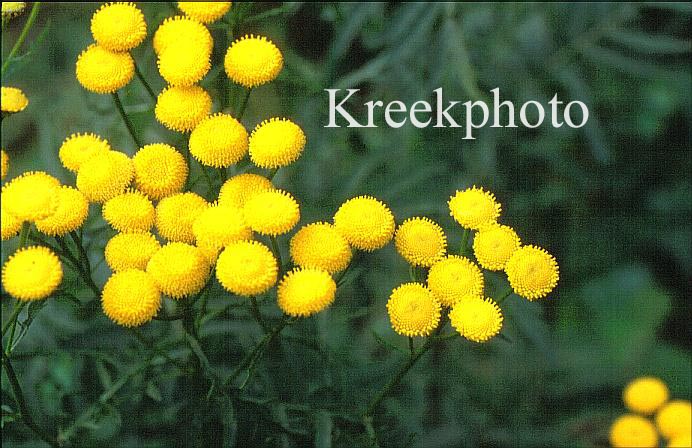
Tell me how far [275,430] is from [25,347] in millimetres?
587

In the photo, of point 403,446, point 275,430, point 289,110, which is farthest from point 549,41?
point 275,430

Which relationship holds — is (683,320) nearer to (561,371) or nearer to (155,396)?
(561,371)

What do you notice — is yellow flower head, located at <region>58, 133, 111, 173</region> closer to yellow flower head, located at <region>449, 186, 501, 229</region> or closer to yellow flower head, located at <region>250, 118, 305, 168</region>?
yellow flower head, located at <region>250, 118, 305, 168</region>

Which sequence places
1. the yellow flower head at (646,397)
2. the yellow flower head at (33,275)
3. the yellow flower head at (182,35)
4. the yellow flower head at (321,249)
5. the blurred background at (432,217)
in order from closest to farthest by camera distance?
the yellow flower head at (33,275) → the yellow flower head at (321,249) → the yellow flower head at (182,35) → the blurred background at (432,217) → the yellow flower head at (646,397)

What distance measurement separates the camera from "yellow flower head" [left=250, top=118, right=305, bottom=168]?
1.43 m

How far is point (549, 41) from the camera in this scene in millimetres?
2428

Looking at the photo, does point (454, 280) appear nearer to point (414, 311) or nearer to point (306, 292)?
point (414, 311)

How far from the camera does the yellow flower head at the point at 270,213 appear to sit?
133cm

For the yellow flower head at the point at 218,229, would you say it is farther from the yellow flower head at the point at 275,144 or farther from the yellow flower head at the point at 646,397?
the yellow flower head at the point at 646,397

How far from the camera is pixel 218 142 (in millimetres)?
1417

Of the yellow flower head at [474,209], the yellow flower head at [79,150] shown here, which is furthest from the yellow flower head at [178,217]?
the yellow flower head at [474,209]

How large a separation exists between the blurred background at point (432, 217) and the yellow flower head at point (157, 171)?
0.20 m

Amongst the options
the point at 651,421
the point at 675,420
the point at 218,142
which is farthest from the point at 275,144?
the point at 651,421

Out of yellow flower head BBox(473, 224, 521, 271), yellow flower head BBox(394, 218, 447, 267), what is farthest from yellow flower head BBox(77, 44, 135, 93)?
yellow flower head BBox(473, 224, 521, 271)
